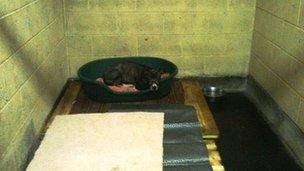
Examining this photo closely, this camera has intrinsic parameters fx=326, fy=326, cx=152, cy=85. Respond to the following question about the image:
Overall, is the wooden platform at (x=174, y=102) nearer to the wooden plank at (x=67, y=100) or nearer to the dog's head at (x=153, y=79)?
the wooden plank at (x=67, y=100)

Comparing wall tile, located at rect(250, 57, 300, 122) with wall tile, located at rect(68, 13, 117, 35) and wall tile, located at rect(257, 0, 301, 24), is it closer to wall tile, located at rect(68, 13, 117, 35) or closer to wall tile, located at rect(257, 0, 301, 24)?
wall tile, located at rect(257, 0, 301, 24)

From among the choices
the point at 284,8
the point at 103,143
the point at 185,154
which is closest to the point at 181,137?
the point at 185,154

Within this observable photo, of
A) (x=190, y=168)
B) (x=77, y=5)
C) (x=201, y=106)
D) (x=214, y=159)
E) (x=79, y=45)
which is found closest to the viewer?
(x=190, y=168)

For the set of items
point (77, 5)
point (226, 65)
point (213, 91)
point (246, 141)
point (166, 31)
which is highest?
point (77, 5)

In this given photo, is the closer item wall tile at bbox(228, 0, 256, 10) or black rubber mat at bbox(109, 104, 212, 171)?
black rubber mat at bbox(109, 104, 212, 171)

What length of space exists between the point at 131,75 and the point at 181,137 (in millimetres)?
887

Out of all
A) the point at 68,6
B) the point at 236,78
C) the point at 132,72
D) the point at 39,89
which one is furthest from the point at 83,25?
the point at 236,78

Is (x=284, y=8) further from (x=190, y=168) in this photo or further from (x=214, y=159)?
(x=190, y=168)

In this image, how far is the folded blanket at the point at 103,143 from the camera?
4.83 feet

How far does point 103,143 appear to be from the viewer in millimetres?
1638

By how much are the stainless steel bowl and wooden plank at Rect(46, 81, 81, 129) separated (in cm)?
112

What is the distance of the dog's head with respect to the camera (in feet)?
7.25

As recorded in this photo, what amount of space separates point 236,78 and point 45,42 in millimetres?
1733

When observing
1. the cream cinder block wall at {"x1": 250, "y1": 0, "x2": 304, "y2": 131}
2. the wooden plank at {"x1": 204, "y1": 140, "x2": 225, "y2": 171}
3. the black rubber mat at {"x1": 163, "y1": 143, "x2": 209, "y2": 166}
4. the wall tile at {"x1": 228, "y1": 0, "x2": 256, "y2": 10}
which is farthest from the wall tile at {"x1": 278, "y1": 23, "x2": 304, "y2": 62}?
the black rubber mat at {"x1": 163, "y1": 143, "x2": 209, "y2": 166}
